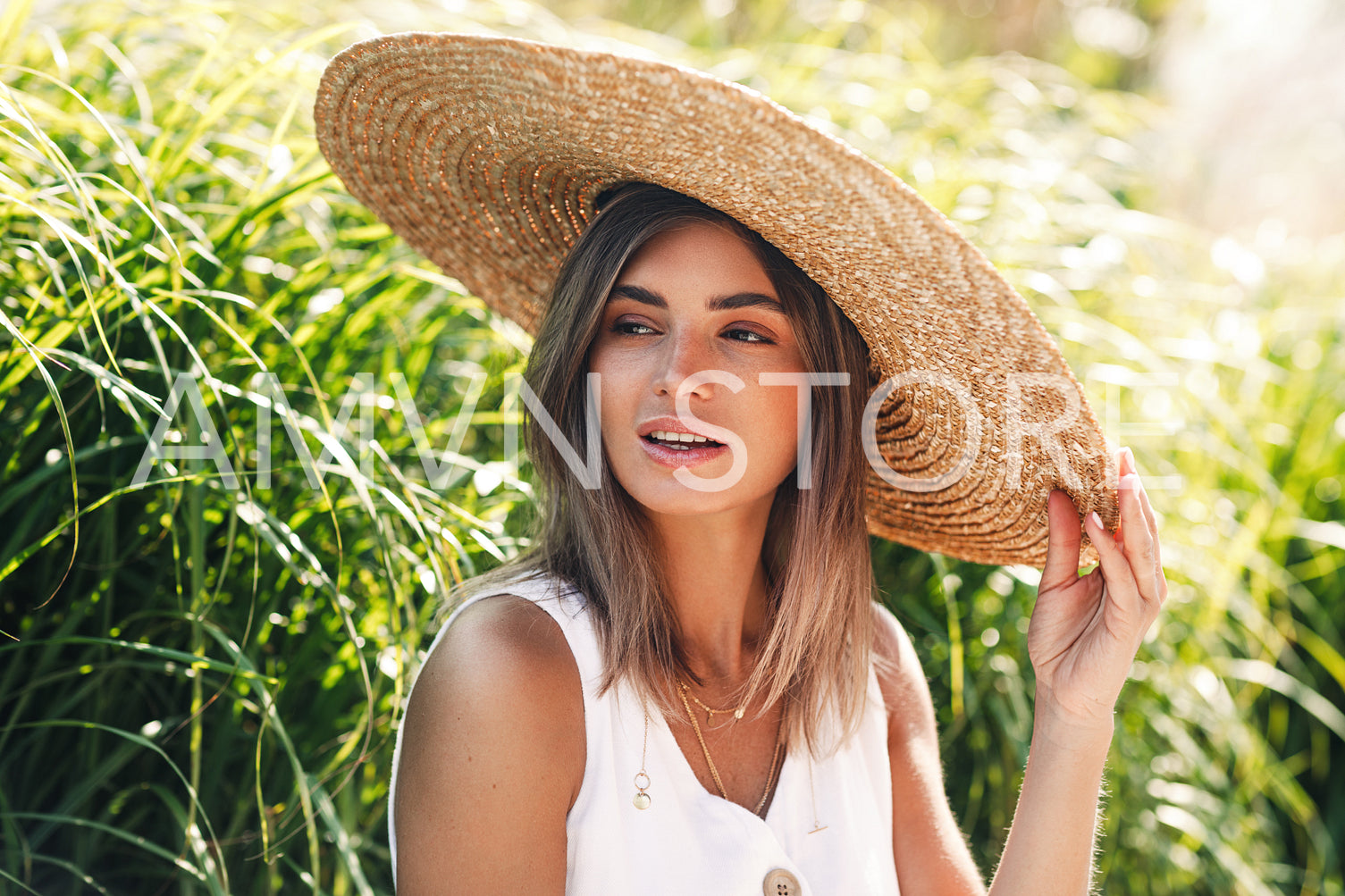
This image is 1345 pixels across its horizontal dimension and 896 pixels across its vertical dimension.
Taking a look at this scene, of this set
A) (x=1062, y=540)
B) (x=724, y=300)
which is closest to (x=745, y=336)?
(x=724, y=300)

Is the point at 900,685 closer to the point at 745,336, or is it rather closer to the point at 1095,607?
the point at 1095,607

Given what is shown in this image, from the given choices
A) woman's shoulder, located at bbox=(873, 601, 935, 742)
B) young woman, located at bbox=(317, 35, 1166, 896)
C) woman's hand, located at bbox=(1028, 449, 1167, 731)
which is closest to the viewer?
young woman, located at bbox=(317, 35, 1166, 896)

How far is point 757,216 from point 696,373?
250 millimetres

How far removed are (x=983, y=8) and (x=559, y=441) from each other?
1015 cm

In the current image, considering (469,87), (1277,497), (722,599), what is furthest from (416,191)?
(1277,497)

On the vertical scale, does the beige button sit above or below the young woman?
below

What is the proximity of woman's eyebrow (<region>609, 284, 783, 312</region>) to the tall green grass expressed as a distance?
1.52ft

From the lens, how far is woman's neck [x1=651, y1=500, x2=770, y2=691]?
5.87 ft

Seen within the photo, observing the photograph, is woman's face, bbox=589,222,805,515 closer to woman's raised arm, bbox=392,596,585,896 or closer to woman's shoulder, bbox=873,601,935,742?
woman's raised arm, bbox=392,596,585,896

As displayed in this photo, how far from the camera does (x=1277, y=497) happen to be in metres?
2.84

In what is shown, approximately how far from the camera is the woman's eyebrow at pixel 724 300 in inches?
61.7

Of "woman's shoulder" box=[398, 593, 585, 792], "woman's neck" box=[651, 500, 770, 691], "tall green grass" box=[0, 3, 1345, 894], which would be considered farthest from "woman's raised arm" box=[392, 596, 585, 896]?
"woman's neck" box=[651, 500, 770, 691]

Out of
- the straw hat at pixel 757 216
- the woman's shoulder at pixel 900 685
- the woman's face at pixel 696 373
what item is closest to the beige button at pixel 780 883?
the woman's shoulder at pixel 900 685

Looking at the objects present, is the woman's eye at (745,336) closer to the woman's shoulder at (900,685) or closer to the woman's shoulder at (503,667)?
the woman's shoulder at (503,667)
